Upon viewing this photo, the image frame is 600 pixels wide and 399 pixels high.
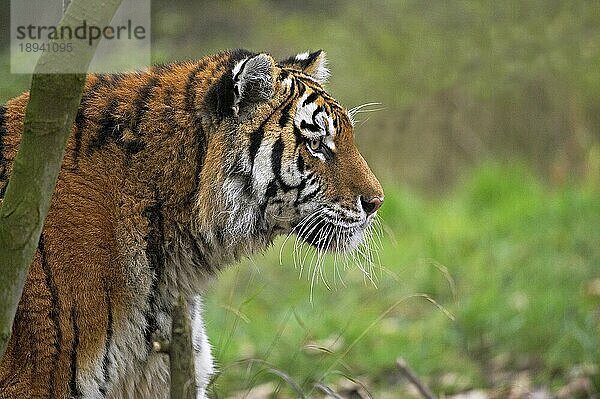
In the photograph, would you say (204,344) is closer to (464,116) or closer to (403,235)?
(403,235)

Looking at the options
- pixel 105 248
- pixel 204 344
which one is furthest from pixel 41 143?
pixel 204 344

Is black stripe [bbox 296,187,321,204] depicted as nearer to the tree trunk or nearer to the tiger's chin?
the tiger's chin

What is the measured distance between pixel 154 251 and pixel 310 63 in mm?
1062

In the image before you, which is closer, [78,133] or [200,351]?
[78,133]

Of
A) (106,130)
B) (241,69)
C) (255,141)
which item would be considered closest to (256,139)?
(255,141)

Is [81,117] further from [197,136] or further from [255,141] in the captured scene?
[255,141]

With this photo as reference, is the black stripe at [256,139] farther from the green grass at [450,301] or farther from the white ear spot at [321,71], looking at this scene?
the green grass at [450,301]

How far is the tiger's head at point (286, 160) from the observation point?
370 centimetres

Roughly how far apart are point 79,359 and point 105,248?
1.29 feet

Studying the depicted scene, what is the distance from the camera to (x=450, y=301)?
7328mm

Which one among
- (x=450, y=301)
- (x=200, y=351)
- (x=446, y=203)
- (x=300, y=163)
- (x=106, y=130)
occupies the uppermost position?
(x=106, y=130)

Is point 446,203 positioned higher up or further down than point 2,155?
further down

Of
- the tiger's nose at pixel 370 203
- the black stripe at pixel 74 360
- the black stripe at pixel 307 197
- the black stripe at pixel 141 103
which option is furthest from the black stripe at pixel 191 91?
the black stripe at pixel 74 360

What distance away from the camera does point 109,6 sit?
8.53ft
